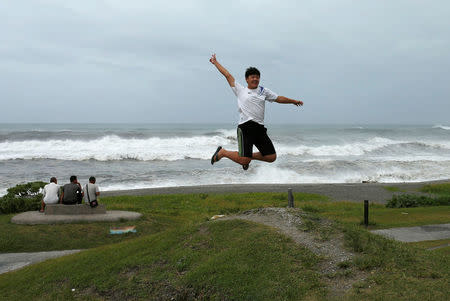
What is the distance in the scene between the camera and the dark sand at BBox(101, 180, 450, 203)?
2483 cm

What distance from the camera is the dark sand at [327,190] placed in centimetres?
2483

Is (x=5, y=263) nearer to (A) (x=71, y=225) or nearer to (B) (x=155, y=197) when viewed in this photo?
(A) (x=71, y=225)

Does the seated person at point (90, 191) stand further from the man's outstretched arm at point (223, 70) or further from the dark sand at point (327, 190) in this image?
the dark sand at point (327, 190)

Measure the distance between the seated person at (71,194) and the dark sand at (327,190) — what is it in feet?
31.8

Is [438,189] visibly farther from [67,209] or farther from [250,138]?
[250,138]

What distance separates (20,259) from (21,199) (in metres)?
5.40

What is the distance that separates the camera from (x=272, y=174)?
35.4m

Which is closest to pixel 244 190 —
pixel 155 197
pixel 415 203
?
pixel 155 197

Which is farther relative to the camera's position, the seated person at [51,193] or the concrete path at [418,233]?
the seated person at [51,193]

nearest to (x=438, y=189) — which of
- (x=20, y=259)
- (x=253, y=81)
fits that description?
(x=253, y=81)

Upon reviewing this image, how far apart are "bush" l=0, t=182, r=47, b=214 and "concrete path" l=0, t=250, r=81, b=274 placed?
447cm

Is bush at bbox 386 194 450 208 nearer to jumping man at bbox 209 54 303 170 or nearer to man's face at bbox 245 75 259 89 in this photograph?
jumping man at bbox 209 54 303 170

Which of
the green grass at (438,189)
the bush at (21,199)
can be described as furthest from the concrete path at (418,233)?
the bush at (21,199)

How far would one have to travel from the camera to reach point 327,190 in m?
27.3
